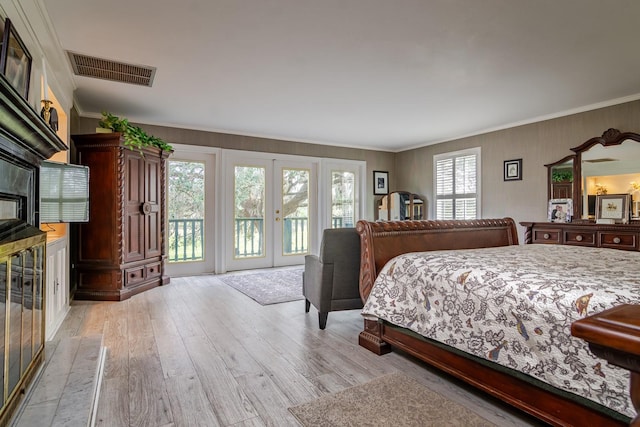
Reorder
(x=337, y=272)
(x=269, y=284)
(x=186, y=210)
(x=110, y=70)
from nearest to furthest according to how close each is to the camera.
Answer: (x=337, y=272) < (x=110, y=70) < (x=269, y=284) < (x=186, y=210)

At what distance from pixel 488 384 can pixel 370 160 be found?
219 inches

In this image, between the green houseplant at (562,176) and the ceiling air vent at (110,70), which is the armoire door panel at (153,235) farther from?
the green houseplant at (562,176)

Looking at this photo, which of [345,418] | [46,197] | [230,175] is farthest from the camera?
[230,175]

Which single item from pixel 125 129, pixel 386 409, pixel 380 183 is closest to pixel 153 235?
pixel 125 129

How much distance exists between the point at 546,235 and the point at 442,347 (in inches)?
123

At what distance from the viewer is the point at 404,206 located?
6.55 meters

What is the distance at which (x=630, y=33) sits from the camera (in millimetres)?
2459

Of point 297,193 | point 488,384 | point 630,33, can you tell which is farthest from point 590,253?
point 297,193

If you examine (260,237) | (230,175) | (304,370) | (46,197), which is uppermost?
(230,175)

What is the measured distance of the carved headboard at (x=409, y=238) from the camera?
96.7 inches

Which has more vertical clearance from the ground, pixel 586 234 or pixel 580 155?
pixel 580 155

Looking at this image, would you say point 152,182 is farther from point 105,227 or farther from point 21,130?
point 21,130

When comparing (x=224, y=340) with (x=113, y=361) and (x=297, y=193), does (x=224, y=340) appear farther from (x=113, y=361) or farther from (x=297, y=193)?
(x=297, y=193)

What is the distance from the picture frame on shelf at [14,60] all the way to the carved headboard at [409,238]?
6.67ft
